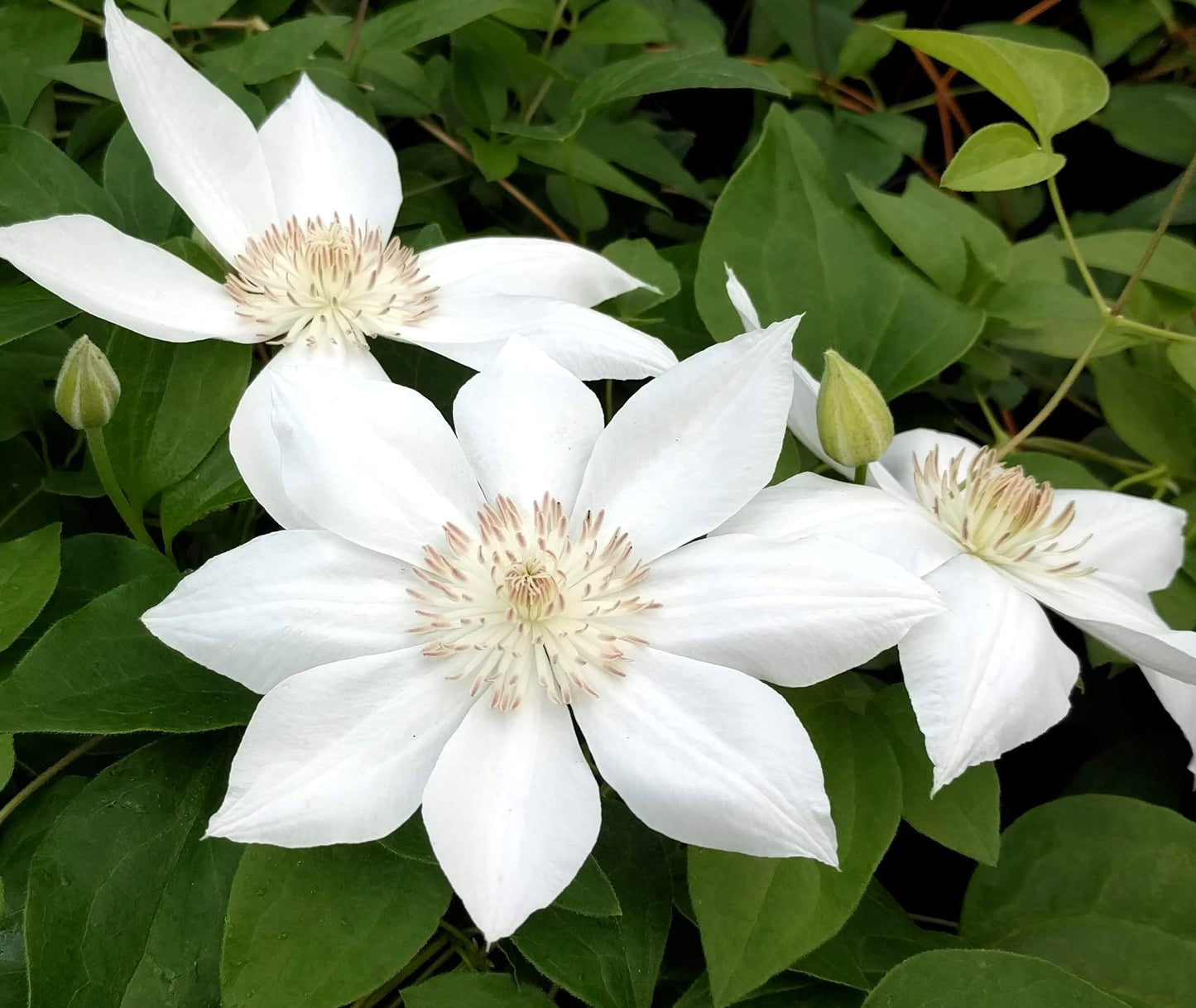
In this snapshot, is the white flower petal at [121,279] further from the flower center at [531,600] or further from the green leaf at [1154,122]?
the green leaf at [1154,122]

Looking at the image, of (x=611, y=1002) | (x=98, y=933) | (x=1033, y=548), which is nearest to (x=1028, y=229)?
(x=1033, y=548)

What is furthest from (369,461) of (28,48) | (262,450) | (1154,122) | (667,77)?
(1154,122)

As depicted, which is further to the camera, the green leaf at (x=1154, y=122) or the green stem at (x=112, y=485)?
the green leaf at (x=1154, y=122)

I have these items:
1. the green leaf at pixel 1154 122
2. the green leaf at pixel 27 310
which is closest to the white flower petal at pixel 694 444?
the green leaf at pixel 27 310

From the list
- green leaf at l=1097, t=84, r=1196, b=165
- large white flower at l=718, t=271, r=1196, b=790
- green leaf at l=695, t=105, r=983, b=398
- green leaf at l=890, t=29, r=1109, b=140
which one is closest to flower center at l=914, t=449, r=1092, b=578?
large white flower at l=718, t=271, r=1196, b=790

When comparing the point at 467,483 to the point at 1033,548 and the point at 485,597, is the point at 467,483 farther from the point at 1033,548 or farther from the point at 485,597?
the point at 1033,548

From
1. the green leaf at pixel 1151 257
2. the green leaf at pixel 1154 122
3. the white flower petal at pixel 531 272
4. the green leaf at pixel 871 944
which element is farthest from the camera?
the green leaf at pixel 1154 122

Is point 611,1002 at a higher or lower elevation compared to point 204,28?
lower
